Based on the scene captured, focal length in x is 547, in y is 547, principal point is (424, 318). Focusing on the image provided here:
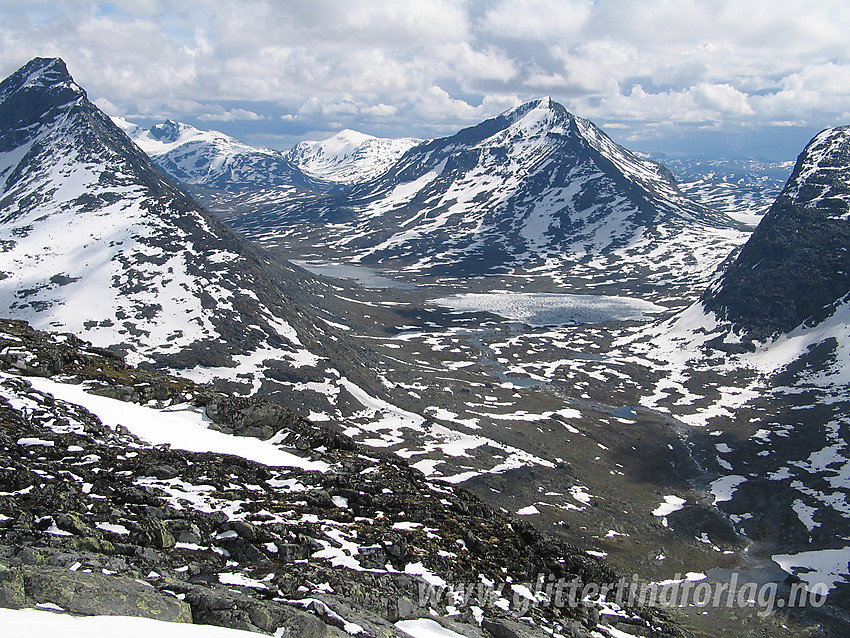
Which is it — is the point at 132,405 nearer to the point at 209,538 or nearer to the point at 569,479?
the point at 209,538

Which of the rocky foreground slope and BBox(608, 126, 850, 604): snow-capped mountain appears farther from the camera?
BBox(608, 126, 850, 604): snow-capped mountain

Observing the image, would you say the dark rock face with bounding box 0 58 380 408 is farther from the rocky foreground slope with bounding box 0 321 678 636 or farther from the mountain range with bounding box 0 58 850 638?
the rocky foreground slope with bounding box 0 321 678 636

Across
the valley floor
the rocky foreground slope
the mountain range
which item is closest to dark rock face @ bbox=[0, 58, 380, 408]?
the mountain range

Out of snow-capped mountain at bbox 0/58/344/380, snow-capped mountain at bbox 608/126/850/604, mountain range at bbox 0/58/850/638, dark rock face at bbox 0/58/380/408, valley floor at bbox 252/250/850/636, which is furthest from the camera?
snow-capped mountain at bbox 0/58/344/380

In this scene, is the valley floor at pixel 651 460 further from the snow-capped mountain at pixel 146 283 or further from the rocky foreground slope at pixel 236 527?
the rocky foreground slope at pixel 236 527

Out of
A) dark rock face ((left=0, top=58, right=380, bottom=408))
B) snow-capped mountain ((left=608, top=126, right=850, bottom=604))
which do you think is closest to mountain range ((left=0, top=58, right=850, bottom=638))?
snow-capped mountain ((left=608, top=126, right=850, bottom=604))

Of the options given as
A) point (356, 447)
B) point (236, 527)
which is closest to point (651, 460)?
point (356, 447)

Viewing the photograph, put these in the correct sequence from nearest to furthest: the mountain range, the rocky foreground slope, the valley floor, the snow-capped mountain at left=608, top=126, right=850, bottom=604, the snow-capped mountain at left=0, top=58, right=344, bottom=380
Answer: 1. the rocky foreground slope
2. the mountain range
3. the valley floor
4. the snow-capped mountain at left=608, top=126, right=850, bottom=604
5. the snow-capped mountain at left=0, top=58, right=344, bottom=380

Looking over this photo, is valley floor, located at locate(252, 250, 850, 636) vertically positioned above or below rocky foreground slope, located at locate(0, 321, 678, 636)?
below
